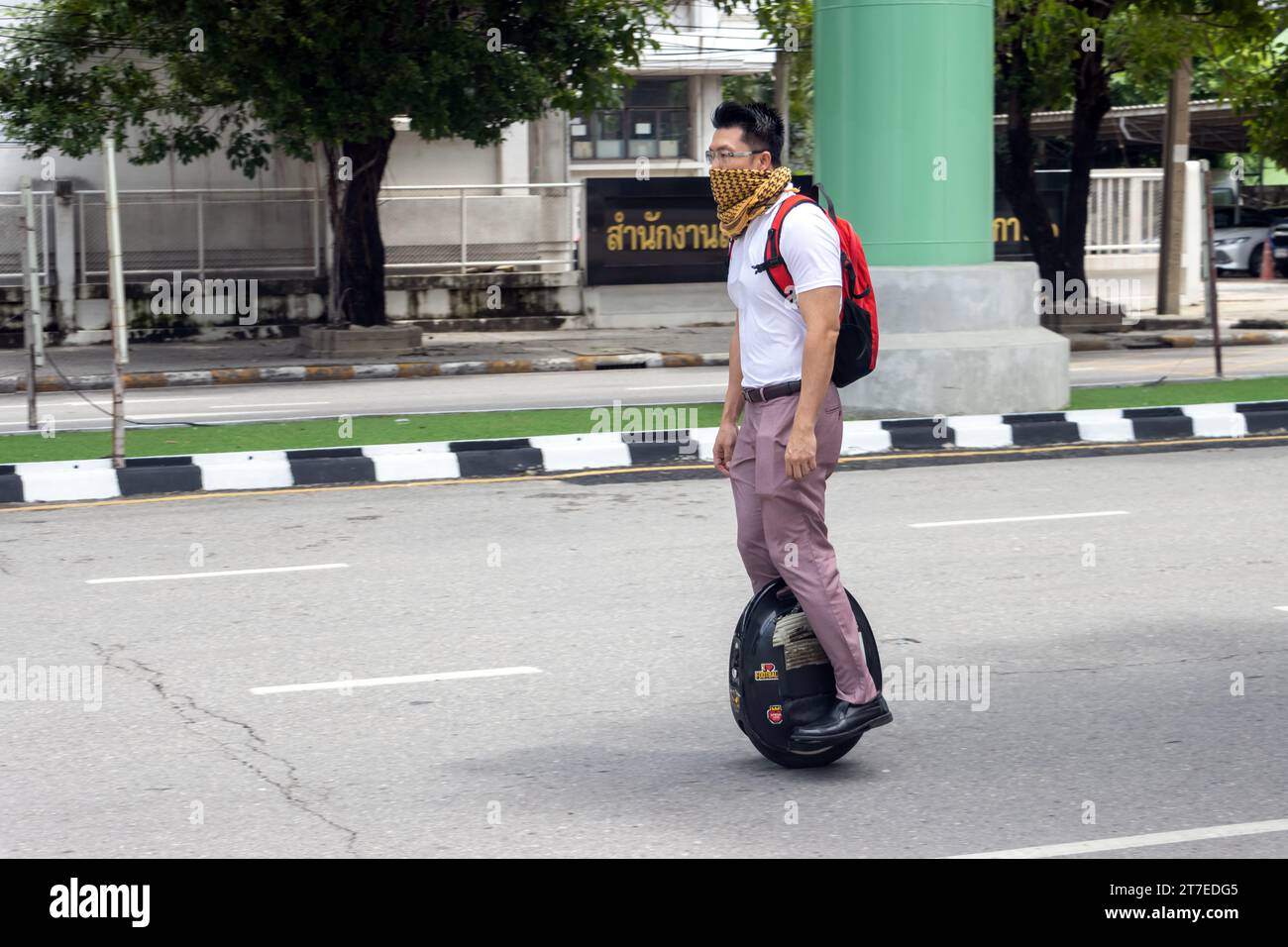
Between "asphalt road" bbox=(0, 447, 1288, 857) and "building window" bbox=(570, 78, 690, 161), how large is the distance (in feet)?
96.6

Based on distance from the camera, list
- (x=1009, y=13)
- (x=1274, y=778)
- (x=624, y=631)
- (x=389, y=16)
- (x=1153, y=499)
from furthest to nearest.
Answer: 1. (x=1009, y=13)
2. (x=389, y=16)
3. (x=1153, y=499)
4. (x=624, y=631)
5. (x=1274, y=778)

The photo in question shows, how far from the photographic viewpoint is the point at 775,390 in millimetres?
5137

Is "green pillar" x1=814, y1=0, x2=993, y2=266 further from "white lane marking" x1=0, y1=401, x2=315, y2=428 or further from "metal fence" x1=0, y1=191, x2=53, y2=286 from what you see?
"metal fence" x1=0, y1=191, x2=53, y2=286

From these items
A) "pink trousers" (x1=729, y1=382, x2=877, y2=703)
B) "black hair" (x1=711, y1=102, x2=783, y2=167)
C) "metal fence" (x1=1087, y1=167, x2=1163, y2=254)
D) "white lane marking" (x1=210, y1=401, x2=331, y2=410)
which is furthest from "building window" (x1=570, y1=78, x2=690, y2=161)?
"pink trousers" (x1=729, y1=382, x2=877, y2=703)

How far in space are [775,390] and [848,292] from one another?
1.13 feet

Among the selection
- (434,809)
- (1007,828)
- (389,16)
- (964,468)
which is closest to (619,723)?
(434,809)

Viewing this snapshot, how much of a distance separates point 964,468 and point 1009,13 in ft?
41.5

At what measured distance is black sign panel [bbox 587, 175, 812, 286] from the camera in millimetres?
24953

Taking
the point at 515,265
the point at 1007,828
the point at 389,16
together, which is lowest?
the point at 1007,828

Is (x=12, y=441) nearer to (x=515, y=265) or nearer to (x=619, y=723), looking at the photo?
(x=619, y=723)

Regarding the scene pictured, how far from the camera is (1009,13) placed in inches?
888

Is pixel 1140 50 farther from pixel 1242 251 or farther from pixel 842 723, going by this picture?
pixel 1242 251

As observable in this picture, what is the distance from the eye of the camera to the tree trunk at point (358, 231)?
847 inches

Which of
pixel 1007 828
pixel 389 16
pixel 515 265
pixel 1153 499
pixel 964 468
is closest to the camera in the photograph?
pixel 1007 828
